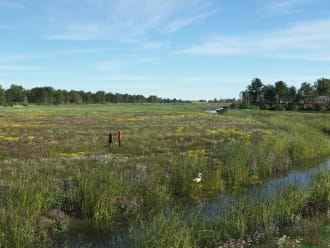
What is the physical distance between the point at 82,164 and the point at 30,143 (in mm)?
10886

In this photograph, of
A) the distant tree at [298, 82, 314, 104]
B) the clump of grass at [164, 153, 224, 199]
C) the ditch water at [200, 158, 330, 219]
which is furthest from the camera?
the distant tree at [298, 82, 314, 104]

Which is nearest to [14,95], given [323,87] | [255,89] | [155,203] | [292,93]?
[255,89]

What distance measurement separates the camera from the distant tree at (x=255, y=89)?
157000 millimetres

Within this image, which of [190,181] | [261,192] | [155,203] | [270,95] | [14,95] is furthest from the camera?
[14,95]

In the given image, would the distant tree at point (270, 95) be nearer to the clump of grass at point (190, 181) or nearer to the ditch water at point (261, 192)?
the ditch water at point (261, 192)

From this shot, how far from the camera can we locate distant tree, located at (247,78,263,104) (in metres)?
157

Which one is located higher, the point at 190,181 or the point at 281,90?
the point at 281,90

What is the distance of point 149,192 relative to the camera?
→ 13.6 metres

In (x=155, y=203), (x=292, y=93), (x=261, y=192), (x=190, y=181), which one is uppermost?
(x=292, y=93)

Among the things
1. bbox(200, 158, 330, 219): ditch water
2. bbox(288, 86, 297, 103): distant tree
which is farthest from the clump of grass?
bbox(288, 86, 297, 103): distant tree

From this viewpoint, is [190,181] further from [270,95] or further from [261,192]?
[270,95]

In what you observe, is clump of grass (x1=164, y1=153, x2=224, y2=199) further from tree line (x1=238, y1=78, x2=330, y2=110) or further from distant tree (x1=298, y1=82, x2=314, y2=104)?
distant tree (x1=298, y1=82, x2=314, y2=104)

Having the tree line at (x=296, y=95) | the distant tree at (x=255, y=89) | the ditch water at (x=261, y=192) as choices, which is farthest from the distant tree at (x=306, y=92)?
the ditch water at (x=261, y=192)

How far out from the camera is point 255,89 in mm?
158875
